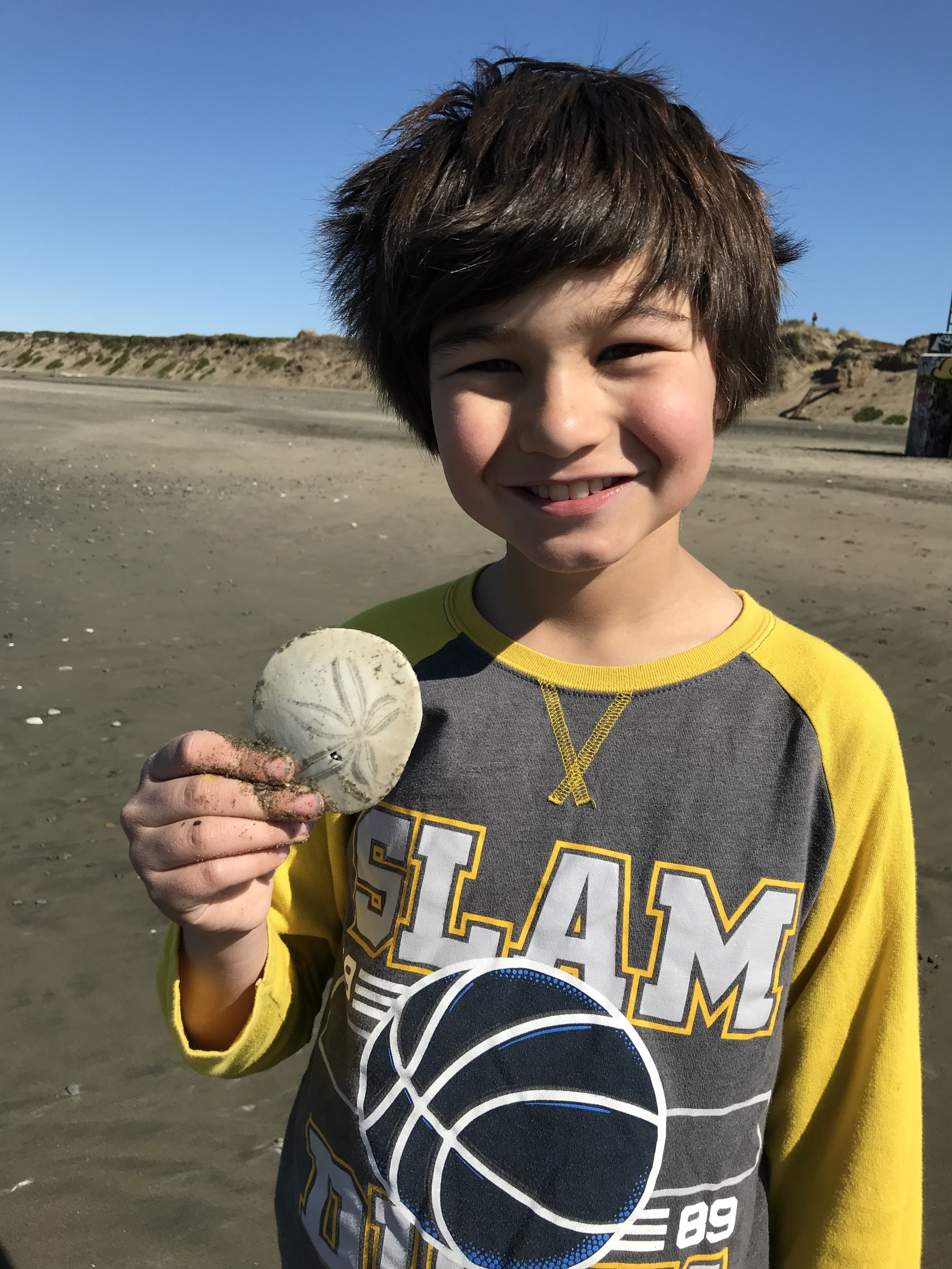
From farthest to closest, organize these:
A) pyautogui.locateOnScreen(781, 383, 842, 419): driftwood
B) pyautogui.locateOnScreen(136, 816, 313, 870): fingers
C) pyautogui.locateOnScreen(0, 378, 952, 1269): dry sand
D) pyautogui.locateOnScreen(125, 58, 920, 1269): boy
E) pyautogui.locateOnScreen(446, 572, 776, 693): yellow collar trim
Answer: pyautogui.locateOnScreen(781, 383, 842, 419): driftwood → pyautogui.locateOnScreen(0, 378, 952, 1269): dry sand → pyautogui.locateOnScreen(446, 572, 776, 693): yellow collar trim → pyautogui.locateOnScreen(125, 58, 920, 1269): boy → pyautogui.locateOnScreen(136, 816, 313, 870): fingers

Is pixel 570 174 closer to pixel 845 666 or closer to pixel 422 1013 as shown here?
pixel 845 666

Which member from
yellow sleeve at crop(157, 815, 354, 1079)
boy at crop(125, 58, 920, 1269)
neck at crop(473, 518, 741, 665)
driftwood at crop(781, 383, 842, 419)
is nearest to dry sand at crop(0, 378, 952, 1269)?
yellow sleeve at crop(157, 815, 354, 1079)

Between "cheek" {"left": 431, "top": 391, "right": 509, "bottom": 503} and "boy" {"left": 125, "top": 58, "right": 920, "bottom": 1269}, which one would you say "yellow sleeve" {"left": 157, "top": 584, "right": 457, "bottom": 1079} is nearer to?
"boy" {"left": 125, "top": 58, "right": 920, "bottom": 1269}

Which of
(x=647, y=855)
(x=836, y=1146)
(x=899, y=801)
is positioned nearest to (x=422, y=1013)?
(x=647, y=855)

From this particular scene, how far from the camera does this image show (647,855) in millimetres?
1342

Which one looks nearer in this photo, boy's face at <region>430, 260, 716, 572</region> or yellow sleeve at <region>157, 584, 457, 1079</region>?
boy's face at <region>430, 260, 716, 572</region>

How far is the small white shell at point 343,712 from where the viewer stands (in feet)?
4.37

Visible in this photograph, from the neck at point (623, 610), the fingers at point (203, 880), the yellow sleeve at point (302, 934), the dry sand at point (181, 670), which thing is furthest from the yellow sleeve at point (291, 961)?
the dry sand at point (181, 670)

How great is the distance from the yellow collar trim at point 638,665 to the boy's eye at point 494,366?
16.3 inches

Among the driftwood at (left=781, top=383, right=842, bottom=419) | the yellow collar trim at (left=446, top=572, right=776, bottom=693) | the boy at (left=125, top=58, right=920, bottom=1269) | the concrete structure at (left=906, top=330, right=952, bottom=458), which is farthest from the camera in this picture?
the driftwood at (left=781, top=383, right=842, bottom=419)

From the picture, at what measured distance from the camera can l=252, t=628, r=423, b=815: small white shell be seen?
4.37 feet

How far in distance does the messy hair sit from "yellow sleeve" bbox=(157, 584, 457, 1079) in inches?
16.9

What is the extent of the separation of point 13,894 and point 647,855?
368 centimetres

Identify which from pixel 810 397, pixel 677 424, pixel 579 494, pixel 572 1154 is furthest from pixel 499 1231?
pixel 810 397
